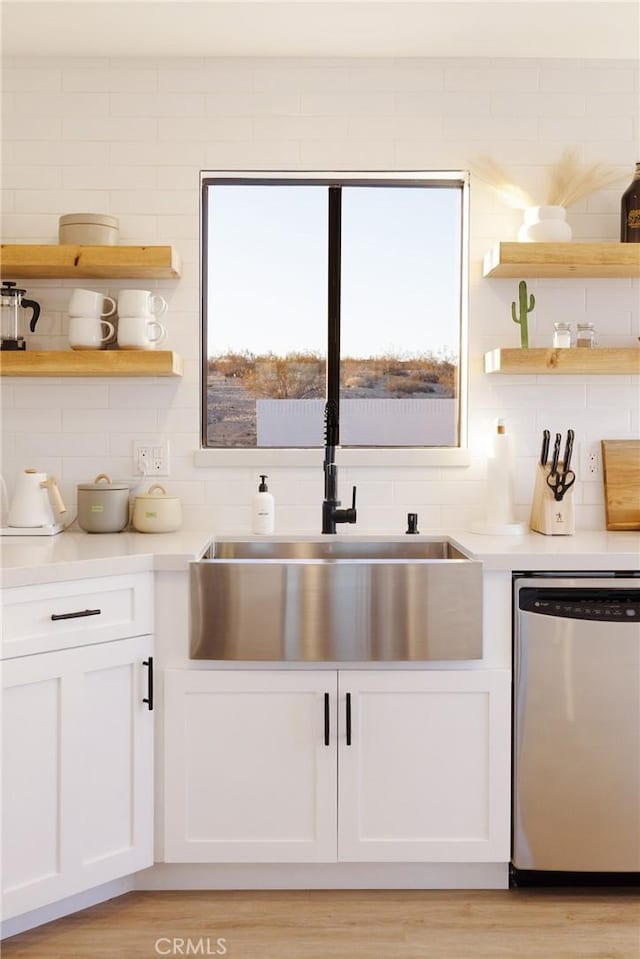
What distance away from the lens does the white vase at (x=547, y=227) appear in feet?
8.64

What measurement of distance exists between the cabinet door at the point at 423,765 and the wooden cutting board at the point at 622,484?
2.93ft

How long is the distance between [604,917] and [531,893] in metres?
0.20

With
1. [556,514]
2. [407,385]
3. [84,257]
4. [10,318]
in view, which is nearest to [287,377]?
[407,385]

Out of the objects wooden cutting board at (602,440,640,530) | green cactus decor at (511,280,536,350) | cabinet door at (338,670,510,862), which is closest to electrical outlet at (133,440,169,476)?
cabinet door at (338,670,510,862)

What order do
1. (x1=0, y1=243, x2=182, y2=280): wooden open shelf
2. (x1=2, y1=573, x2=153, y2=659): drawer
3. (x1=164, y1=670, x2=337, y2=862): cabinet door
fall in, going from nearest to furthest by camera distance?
(x1=2, y1=573, x2=153, y2=659): drawer < (x1=164, y1=670, x2=337, y2=862): cabinet door < (x1=0, y1=243, x2=182, y2=280): wooden open shelf

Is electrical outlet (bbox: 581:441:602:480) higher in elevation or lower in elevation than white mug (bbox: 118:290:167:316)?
lower

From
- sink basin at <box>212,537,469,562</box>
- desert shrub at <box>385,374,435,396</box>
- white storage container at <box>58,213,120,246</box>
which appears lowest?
sink basin at <box>212,537,469,562</box>

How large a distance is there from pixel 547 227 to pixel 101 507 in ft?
5.71

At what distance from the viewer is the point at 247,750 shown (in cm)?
215

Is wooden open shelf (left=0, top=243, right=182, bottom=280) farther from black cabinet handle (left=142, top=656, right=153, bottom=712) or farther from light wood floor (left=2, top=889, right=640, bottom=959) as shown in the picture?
light wood floor (left=2, top=889, right=640, bottom=959)

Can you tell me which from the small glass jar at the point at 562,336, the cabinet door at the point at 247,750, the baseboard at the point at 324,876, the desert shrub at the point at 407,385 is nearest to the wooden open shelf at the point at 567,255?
the small glass jar at the point at 562,336

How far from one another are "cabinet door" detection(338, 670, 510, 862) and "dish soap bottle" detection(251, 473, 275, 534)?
653 mm

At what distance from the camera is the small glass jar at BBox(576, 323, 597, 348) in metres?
2.71

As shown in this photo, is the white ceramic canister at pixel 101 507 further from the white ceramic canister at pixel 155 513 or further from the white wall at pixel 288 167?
the white wall at pixel 288 167
